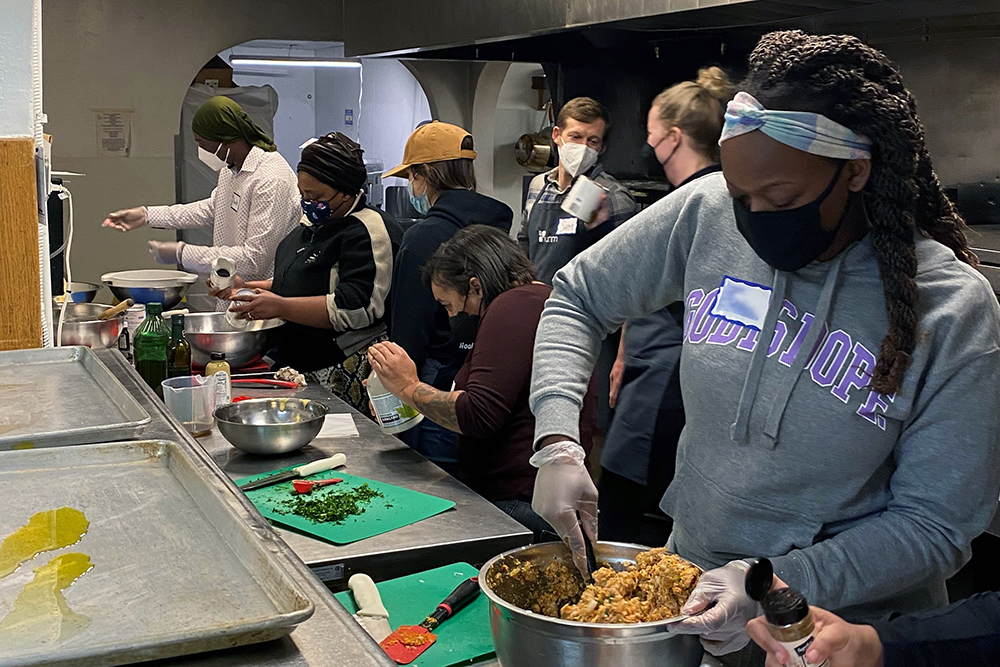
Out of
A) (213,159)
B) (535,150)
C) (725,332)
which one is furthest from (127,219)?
(725,332)

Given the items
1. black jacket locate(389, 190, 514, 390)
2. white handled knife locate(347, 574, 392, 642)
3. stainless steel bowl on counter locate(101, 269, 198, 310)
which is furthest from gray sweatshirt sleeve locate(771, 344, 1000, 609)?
stainless steel bowl on counter locate(101, 269, 198, 310)

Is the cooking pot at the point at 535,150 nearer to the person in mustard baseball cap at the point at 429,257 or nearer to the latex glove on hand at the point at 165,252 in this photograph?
the latex glove on hand at the point at 165,252

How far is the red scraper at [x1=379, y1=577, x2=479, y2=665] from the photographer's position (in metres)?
1.34

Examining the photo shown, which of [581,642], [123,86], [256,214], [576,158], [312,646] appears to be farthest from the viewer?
[123,86]

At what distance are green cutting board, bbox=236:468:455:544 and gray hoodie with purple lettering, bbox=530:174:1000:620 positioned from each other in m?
0.49

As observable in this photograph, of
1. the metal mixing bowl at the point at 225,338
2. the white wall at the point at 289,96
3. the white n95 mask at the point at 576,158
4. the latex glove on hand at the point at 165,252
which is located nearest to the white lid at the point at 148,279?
the latex glove on hand at the point at 165,252

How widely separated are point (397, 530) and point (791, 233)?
0.93m

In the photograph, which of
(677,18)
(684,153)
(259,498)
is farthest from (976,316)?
(677,18)

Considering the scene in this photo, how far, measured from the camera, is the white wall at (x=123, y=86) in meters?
5.30

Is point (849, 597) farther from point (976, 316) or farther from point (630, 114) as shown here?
point (630, 114)

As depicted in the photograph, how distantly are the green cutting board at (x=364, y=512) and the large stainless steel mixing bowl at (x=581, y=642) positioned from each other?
2.06 feet

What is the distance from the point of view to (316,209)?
315 centimetres

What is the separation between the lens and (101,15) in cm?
534

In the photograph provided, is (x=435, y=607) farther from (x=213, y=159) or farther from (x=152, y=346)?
(x=213, y=159)
